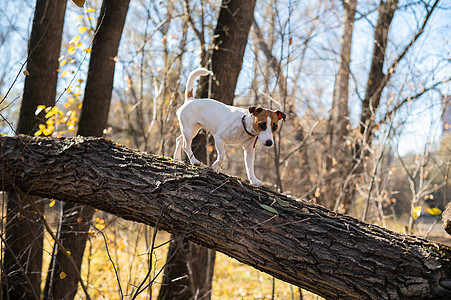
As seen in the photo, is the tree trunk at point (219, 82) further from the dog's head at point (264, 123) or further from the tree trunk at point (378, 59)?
the tree trunk at point (378, 59)

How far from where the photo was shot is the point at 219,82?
184 inches

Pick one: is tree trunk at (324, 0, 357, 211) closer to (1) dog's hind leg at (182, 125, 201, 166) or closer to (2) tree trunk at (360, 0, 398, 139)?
(2) tree trunk at (360, 0, 398, 139)

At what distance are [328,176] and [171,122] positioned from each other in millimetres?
3455

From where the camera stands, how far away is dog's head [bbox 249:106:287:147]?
247cm

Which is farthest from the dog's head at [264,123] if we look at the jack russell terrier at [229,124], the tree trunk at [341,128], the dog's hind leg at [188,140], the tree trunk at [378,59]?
the tree trunk at [378,59]

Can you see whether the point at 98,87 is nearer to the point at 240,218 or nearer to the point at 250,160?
the point at 250,160

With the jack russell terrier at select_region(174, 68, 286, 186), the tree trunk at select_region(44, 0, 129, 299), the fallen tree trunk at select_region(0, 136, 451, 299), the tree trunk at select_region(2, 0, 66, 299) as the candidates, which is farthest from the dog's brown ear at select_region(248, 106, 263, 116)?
the tree trunk at select_region(2, 0, 66, 299)

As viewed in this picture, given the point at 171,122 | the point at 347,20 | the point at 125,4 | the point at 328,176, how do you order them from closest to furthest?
1. the point at 125,4
2. the point at 171,122
3. the point at 328,176
4. the point at 347,20

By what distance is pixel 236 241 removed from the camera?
2.36m

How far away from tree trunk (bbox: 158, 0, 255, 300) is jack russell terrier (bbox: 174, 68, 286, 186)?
5.52 ft

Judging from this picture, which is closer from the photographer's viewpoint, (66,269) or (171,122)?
(66,269)

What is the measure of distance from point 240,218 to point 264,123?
0.64m

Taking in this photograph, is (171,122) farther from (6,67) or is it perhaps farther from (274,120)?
(6,67)

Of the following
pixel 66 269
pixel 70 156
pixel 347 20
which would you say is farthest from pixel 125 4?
pixel 347 20
